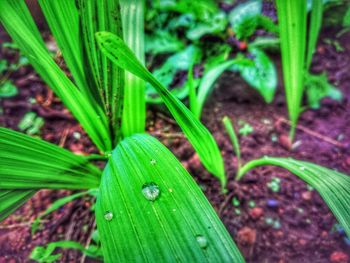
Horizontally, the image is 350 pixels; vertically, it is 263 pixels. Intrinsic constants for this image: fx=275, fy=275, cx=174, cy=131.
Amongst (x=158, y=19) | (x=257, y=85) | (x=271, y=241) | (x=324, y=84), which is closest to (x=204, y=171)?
(x=271, y=241)

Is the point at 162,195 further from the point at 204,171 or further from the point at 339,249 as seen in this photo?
the point at 339,249

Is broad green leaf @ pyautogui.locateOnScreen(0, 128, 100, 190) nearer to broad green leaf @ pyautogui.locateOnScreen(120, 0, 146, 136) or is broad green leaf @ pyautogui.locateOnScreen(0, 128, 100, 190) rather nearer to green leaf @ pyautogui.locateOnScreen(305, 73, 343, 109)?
broad green leaf @ pyautogui.locateOnScreen(120, 0, 146, 136)

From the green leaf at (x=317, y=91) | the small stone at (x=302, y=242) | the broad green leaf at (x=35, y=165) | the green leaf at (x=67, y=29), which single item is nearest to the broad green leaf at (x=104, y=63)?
the green leaf at (x=67, y=29)

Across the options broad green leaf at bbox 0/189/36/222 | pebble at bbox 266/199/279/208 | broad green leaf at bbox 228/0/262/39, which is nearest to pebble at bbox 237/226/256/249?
pebble at bbox 266/199/279/208

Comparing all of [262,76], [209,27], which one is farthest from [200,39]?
[262,76]

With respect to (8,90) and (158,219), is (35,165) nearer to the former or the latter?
(158,219)

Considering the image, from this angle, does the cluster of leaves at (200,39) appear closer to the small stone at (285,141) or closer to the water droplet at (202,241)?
the small stone at (285,141)
